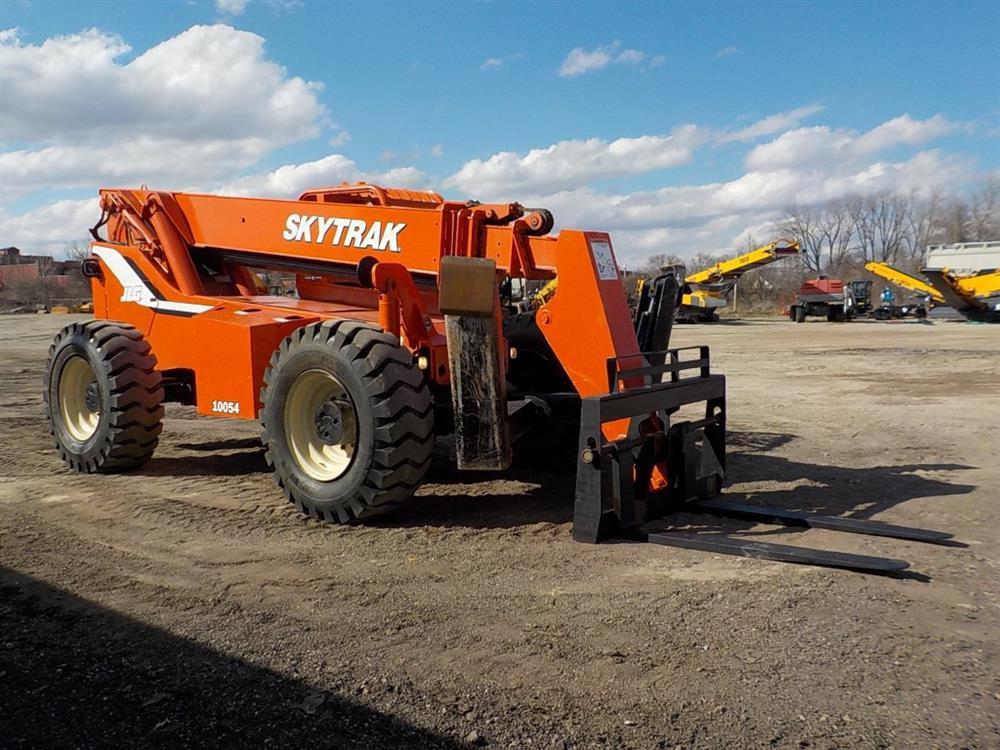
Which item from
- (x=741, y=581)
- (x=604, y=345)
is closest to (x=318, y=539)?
(x=604, y=345)

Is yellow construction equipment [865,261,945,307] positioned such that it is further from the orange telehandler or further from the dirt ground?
the orange telehandler

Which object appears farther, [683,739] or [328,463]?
[328,463]

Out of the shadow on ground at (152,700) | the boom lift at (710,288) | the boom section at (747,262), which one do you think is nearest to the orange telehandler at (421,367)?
the shadow on ground at (152,700)

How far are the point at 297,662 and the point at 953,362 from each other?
17790 millimetres

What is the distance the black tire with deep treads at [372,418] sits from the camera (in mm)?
5109

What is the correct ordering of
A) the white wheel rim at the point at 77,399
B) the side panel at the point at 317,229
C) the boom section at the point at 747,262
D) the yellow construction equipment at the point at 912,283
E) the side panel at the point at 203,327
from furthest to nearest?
the yellow construction equipment at the point at 912,283, the boom section at the point at 747,262, the white wheel rim at the point at 77,399, the side panel at the point at 203,327, the side panel at the point at 317,229

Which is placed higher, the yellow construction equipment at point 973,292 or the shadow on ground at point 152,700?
the yellow construction equipment at point 973,292

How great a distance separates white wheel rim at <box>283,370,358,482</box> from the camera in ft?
18.3

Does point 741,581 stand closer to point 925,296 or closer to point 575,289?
point 575,289

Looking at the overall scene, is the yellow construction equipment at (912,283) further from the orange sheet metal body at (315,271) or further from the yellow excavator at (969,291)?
the orange sheet metal body at (315,271)

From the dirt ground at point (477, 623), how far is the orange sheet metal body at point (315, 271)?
1.12 m

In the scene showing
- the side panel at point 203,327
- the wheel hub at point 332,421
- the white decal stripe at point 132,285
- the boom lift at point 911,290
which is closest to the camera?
the wheel hub at point 332,421

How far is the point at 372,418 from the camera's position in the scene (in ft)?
16.8

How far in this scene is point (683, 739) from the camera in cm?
278
